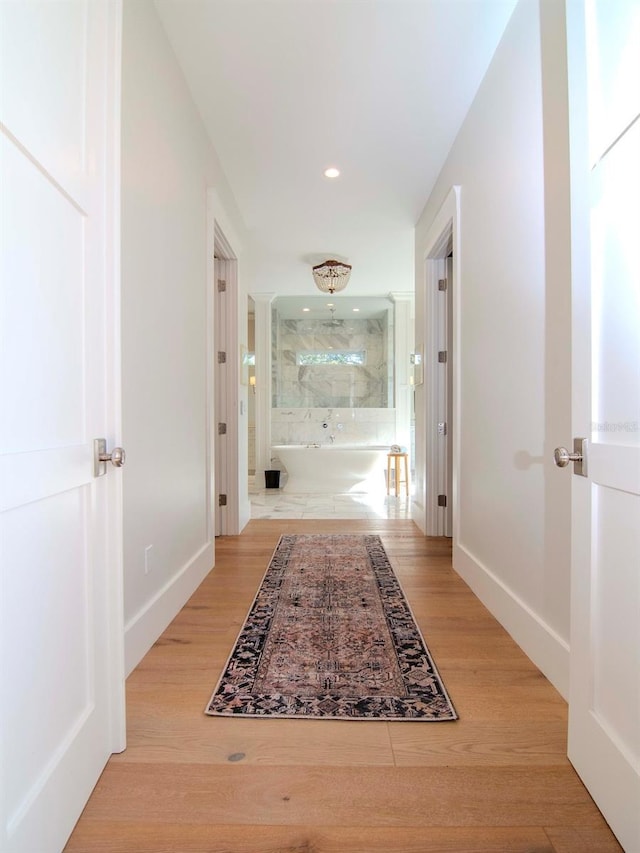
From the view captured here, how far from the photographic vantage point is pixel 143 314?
1689 mm

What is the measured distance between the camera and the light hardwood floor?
94cm

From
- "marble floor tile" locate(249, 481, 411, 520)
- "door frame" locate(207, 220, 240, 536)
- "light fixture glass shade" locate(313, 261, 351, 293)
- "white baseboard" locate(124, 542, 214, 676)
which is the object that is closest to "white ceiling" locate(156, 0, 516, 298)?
"door frame" locate(207, 220, 240, 536)

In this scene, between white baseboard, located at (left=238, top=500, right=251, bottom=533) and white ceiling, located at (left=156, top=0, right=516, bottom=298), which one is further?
A: white baseboard, located at (left=238, top=500, right=251, bottom=533)

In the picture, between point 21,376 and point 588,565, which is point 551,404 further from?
point 21,376

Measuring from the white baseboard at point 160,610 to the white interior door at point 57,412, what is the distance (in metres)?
0.43

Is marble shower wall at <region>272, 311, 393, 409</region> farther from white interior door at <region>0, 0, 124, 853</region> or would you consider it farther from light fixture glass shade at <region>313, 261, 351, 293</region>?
white interior door at <region>0, 0, 124, 853</region>

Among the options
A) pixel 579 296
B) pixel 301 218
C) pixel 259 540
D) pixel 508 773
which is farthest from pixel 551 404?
pixel 301 218

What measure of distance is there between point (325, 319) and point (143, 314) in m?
5.49

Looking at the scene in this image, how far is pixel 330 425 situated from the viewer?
6.87 meters

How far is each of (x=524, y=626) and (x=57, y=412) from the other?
178 centimetres

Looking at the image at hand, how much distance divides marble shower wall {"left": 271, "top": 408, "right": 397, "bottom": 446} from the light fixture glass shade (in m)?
2.42

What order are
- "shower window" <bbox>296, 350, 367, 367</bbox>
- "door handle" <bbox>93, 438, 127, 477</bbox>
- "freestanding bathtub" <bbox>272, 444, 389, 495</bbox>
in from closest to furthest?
1. "door handle" <bbox>93, 438, 127, 477</bbox>
2. "freestanding bathtub" <bbox>272, 444, 389, 495</bbox>
3. "shower window" <bbox>296, 350, 367, 367</bbox>

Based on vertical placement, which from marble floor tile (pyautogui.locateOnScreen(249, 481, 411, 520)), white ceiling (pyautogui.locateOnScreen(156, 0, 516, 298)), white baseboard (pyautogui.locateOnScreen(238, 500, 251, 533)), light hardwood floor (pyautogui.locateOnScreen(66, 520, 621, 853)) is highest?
white ceiling (pyautogui.locateOnScreen(156, 0, 516, 298))

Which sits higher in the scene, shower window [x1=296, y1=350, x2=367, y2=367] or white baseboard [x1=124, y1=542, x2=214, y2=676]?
shower window [x1=296, y1=350, x2=367, y2=367]
